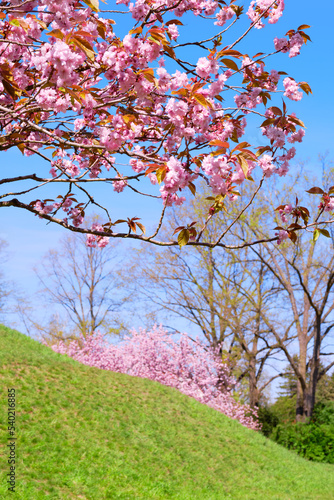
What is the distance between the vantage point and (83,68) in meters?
3.55

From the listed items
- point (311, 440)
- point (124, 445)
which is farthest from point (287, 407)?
point (124, 445)

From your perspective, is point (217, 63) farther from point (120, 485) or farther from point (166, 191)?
point (120, 485)

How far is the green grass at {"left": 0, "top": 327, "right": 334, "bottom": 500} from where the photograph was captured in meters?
7.32

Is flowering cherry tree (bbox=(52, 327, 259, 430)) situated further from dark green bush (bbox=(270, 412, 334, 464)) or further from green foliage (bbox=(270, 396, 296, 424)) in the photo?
green foliage (bbox=(270, 396, 296, 424))

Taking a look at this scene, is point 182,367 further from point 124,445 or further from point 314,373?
point 124,445

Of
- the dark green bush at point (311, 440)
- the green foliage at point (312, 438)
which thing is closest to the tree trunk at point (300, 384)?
the green foliage at point (312, 438)

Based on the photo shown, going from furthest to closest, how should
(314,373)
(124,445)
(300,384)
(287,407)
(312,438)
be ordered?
(287,407)
(300,384)
(314,373)
(312,438)
(124,445)

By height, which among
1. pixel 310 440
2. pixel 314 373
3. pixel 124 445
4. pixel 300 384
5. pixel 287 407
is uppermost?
pixel 314 373

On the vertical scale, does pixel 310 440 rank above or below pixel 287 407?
below

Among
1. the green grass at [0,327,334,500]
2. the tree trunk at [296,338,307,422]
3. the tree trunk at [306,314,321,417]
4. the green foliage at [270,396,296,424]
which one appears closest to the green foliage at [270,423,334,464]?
the tree trunk at [306,314,321,417]

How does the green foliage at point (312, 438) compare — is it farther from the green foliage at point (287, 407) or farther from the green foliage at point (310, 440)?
the green foliage at point (287, 407)

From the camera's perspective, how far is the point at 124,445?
901 centimetres

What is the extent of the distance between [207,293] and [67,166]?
625 inches

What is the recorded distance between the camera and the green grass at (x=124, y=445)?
7.32 m
